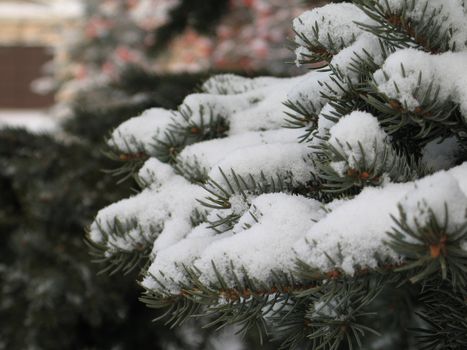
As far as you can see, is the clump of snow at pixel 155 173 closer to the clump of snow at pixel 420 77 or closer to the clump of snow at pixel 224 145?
the clump of snow at pixel 224 145

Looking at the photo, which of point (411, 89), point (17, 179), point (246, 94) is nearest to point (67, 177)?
point (17, 179)

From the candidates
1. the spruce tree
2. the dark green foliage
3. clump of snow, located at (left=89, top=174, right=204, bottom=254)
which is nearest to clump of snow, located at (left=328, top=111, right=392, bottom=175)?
the spruce tree

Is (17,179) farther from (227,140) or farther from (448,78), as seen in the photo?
(448,78)

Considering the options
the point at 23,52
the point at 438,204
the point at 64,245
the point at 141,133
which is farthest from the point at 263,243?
the point at 23,52

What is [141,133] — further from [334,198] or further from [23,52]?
[23,52]

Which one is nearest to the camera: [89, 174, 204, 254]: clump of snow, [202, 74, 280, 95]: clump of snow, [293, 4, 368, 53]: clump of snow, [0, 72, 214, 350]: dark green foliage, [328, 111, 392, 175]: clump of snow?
[328, 111, 392, 175]: clump of snow

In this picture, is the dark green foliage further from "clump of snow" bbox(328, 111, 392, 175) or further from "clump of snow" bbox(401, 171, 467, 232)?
"clump of snow" bbox(401, 171, 467, 232)

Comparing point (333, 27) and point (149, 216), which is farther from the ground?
point (333, 27)

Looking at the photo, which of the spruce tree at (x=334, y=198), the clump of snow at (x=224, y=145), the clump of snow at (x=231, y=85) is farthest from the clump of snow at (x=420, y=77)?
the clump of snow at (x=231, y=85)

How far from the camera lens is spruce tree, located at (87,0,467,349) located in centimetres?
67

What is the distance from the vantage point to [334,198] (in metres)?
0.82

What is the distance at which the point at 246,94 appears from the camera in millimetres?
1216

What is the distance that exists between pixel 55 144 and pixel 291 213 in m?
1.78

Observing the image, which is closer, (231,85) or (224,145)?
(224,145)
